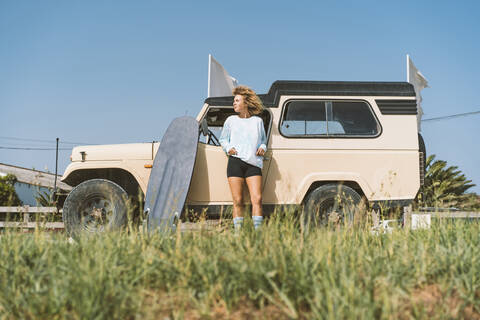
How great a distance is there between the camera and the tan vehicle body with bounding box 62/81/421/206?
5.36 metres

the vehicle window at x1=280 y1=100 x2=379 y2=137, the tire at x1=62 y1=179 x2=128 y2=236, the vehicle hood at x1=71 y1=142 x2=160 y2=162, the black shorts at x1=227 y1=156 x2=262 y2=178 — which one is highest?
the vehicle window at x1=280 y1=100 x2=379 y2=137

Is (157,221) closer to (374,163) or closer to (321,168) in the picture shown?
(321,168)

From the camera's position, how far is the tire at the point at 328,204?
5.24m

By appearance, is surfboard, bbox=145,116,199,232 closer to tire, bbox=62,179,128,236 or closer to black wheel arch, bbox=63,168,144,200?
tire, bbox=62,179,128,236

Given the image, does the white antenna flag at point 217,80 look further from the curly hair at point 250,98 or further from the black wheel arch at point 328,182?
the black wheel arch at point 328,182

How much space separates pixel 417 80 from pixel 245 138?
3581mm

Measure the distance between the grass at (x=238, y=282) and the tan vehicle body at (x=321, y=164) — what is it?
2444 mm

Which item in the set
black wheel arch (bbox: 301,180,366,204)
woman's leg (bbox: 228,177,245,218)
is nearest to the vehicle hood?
woman's leg (bbox: 228,177,245,218)

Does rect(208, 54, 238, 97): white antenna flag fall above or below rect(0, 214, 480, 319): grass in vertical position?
above

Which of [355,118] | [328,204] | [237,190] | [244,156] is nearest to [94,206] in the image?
[237,190]

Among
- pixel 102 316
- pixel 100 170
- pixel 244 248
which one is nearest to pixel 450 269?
pixel 244 248

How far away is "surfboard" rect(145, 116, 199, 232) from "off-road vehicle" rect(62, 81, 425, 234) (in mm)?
205

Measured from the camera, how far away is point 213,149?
5430 millimetres

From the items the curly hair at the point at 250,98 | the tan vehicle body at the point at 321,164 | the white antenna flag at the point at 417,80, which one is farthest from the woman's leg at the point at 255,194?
the white antenna flag at the point at 417,80
